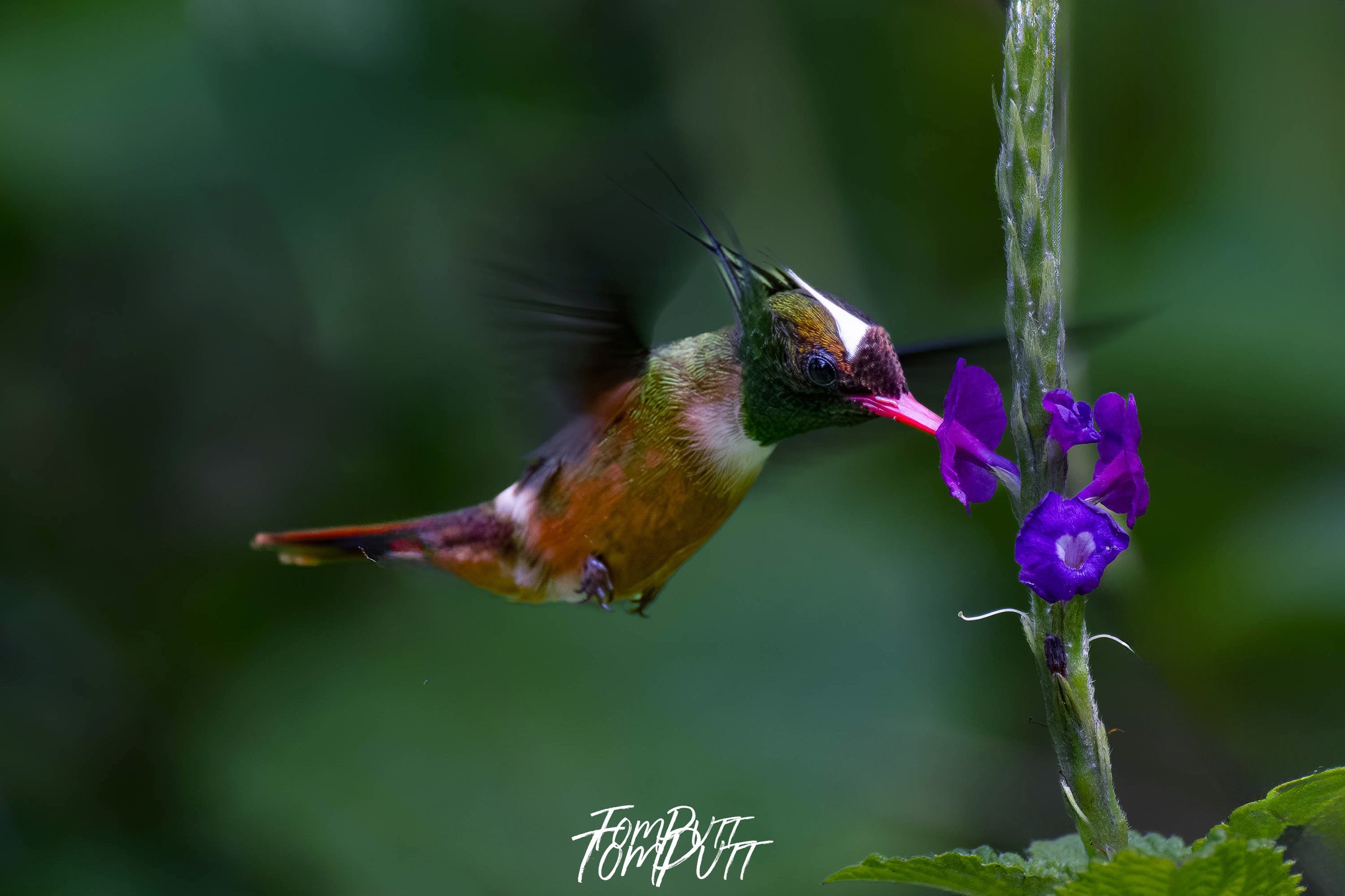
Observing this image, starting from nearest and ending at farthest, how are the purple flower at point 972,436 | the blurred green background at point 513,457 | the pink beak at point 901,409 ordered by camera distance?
the purple flower at point 972,436 < the pink beak at point 901,409 < the blurred green background at point 513,457

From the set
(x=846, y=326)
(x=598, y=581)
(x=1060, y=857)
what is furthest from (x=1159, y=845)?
(x=598, y=581)

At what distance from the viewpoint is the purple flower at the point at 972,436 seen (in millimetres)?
744

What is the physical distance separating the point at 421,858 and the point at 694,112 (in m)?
1.84

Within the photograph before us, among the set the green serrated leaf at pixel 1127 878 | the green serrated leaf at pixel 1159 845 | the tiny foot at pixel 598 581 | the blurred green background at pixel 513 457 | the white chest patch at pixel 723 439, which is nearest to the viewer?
the green serrated leaf at pixel 1127 878

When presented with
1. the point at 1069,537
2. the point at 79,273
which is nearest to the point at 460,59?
the point at 79,273

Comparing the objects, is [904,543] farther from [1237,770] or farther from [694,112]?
[694,112]

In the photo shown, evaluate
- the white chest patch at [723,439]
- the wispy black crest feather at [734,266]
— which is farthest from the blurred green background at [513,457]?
the wispy black crest feather at [734,266]

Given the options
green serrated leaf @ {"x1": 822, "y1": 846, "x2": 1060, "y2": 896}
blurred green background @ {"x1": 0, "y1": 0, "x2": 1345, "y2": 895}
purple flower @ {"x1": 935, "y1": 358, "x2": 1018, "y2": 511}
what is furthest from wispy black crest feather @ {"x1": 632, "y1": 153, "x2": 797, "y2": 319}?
blurred green background @ {"x1": 0, "y1": 0, "x2": 1345, "y2": 895}

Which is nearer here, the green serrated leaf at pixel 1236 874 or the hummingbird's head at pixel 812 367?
the green serrated leaf at pixel 1236 874

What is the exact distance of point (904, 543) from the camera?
8.08 feet

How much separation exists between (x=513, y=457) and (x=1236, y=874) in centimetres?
180

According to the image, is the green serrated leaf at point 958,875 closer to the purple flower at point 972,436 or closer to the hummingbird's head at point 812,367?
the purple flower at point 972,436

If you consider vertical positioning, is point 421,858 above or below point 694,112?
below

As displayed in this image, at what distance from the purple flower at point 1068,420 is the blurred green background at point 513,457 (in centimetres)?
155
